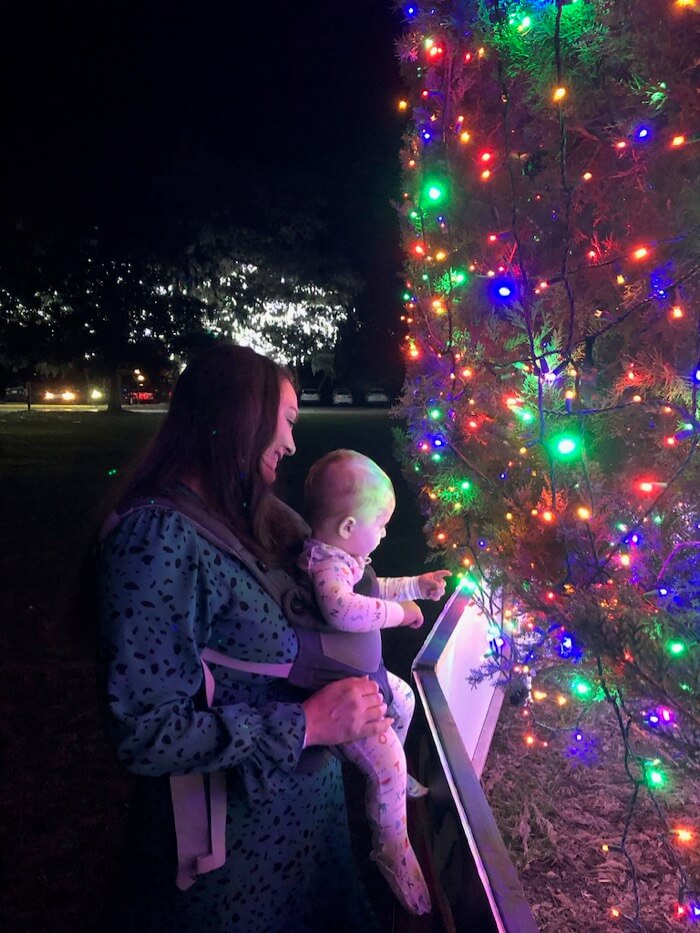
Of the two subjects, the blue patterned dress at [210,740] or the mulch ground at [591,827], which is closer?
the blue patterned dress at [210,740]

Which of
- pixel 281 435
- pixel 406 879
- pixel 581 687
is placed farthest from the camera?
pixel 581 687

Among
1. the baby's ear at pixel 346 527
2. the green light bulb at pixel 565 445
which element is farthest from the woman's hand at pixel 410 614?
the green light bulb at pixel 565 445

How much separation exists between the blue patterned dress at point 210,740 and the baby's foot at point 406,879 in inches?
10.8

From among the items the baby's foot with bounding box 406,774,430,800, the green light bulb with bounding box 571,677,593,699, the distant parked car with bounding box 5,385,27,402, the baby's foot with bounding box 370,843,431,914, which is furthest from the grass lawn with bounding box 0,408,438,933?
the distant parked car with bounding box 5,385,27,402

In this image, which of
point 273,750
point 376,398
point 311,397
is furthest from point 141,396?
point 273,750

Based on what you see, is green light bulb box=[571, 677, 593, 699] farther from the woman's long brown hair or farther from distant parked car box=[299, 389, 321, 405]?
distant parked car box=[299, 389, 321, 405]

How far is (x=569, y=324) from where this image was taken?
8.05 ft

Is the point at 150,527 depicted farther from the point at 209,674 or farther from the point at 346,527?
the point at 346,527

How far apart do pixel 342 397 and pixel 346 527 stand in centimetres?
5582

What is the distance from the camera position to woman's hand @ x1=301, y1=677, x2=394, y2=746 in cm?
160

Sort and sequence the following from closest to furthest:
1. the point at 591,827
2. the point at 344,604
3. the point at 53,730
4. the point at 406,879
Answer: the point at 344,604, the point at 406,879, the point at 591,827, the point at 53,730

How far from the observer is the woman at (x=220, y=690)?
4.61ft

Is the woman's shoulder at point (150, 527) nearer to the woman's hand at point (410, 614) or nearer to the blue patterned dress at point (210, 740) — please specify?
the blue patterned dress at point (210, 740)

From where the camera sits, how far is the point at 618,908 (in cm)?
269
